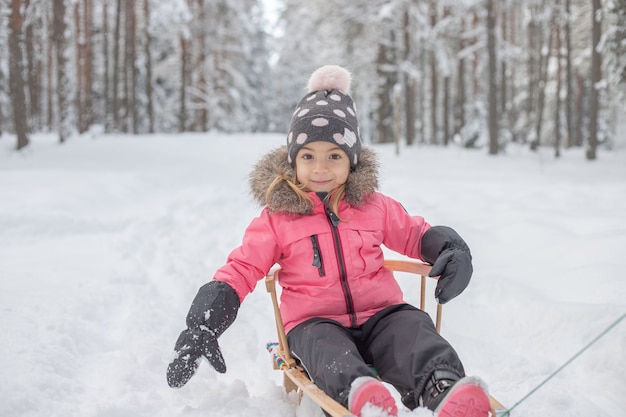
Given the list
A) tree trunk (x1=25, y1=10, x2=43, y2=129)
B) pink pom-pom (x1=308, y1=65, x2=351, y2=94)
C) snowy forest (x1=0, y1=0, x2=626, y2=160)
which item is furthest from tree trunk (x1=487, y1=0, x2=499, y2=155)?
pink pom-pom (x1=308, y1=65, x2=351, y2=94)

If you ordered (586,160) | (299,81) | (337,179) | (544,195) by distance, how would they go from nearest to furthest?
(337,179) → (544,195) → (586,160) → (299,81)

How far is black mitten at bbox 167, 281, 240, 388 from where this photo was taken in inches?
84.4

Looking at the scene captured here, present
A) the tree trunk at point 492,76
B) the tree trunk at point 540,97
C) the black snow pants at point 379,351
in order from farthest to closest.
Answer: the tree trunk at point 540,97 < the tree trunk at point 492,76 < the black snow pants at point 379,351

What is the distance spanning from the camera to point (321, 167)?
107 inches

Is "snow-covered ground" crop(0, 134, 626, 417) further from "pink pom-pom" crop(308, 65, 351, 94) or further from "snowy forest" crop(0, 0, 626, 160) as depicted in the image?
"snowy forest" crop(0, 0, 626, 160)

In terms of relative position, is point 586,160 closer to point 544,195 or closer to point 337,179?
point 544,195

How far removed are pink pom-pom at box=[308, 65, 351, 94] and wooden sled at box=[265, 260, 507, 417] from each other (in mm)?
1051

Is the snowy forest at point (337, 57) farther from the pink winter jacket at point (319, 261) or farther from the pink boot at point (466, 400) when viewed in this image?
the pink boot at point (466, 400)

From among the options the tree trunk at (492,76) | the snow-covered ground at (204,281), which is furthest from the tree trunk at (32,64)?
Answer: the tree trunk at (492,76)

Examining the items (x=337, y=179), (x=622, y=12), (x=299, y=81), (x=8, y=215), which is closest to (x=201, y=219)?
(x=8, y=215)

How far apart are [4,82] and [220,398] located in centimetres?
2449

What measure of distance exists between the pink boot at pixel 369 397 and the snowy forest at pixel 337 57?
11453mm

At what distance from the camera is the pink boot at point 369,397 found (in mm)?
1889

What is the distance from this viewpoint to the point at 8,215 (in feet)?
19.8
